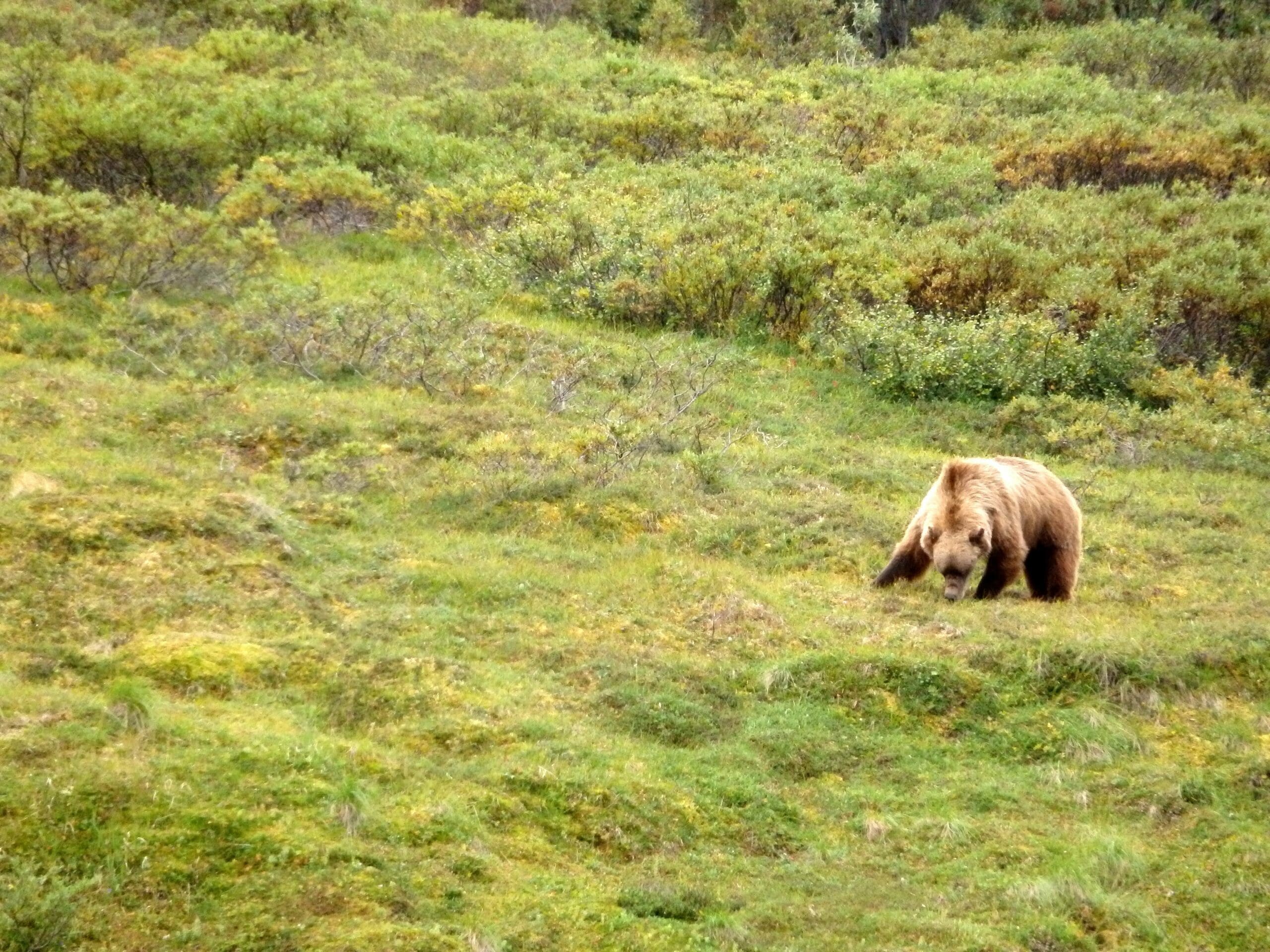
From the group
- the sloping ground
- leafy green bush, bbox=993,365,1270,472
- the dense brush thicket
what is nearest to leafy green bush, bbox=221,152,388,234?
the dense brush thicket

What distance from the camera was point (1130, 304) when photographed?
18.1m

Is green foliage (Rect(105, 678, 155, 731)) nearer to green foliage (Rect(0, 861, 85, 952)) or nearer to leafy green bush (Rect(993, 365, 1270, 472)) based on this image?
green foliage (Rect(0, 861, 85, 952))

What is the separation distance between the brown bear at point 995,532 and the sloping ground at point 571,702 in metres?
0.34

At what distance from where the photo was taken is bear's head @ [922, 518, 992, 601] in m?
10.3

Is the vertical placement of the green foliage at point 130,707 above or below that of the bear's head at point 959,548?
above

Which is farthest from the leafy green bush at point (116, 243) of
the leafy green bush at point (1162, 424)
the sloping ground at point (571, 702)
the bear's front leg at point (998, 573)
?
the bear's front leg at point (998, 573)

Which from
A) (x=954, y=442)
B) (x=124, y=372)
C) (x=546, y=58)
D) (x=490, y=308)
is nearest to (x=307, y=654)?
(x=124, y=372)

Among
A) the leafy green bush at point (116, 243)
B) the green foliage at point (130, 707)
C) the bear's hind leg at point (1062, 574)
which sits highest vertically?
the leafy green bush at point (116, 243)

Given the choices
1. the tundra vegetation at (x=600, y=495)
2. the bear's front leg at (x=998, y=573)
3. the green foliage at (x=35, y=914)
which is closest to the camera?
the green foliage at (x=35, y=914)

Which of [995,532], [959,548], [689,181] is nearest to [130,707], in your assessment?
[959,548]

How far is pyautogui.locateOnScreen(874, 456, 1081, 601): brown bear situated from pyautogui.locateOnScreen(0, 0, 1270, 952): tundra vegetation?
39 centimetres

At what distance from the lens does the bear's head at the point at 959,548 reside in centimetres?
1032

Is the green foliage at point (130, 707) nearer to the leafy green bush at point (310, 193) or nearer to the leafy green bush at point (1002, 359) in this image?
the leafy green bush at point (1002, 359)

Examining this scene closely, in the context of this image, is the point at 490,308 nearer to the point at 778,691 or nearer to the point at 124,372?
the point at 124,372
